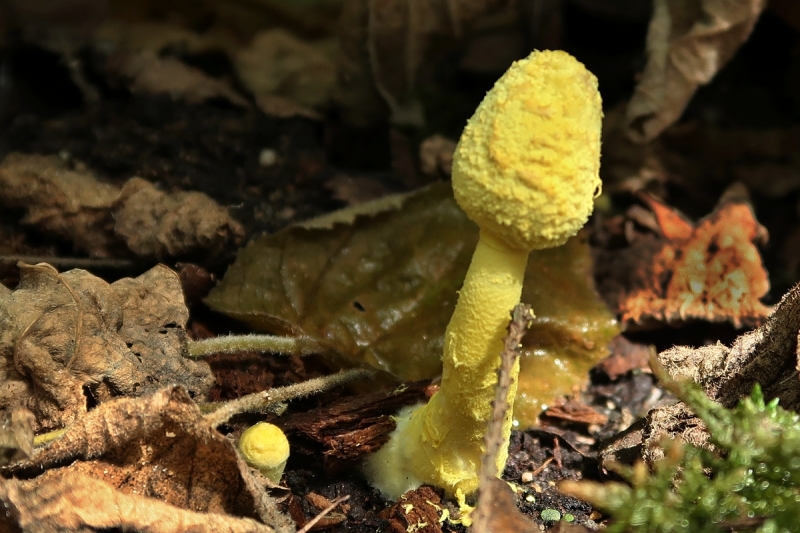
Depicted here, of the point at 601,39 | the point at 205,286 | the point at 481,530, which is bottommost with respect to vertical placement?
the point at 205,286

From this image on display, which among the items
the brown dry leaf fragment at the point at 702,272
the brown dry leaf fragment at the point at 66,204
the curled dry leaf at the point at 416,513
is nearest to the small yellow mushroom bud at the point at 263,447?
the curled dry leaf at the point at 416,513

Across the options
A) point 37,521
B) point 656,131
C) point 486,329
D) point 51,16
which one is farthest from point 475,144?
point 51,16

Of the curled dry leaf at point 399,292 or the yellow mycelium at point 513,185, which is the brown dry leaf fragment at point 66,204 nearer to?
the curled dry leaf at point 399,292

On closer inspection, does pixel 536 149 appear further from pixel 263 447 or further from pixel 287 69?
pixel 287 69

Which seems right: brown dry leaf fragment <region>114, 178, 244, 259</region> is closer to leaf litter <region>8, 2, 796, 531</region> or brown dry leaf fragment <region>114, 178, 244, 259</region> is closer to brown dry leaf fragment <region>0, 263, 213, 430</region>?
brown dry leaf fragment <region>0, 263, 213, 430</region>

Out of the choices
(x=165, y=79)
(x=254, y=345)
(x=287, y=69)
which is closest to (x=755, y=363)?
(x=254, y=345)

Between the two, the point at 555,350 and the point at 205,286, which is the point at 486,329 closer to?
the point at 555,350
